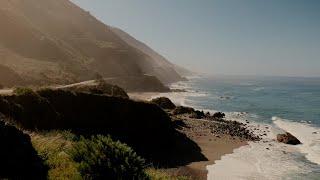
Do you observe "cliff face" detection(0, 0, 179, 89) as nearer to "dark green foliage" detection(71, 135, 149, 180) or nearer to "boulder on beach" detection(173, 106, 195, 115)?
"boulder on beach" detection(173, 106, 195, 115)

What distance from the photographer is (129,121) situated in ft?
126

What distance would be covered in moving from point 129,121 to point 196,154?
8.30 m

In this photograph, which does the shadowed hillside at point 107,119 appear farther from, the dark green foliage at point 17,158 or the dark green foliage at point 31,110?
the dark green foliage at point 17,158

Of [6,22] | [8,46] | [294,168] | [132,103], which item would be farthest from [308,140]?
[6,22]

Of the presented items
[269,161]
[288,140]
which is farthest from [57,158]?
[288,140]

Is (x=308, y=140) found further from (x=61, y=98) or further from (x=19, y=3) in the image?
(x=19, y=3)

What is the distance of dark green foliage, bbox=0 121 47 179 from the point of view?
1148cm

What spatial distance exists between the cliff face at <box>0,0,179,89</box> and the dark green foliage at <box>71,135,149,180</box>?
2556 inches

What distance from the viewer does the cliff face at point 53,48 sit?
87.8 m

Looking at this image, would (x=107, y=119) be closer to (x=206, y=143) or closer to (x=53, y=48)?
(x=206, y=143)

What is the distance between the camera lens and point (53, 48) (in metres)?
112

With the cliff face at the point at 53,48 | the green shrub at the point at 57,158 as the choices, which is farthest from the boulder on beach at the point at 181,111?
the green shrub at the point at 57,158

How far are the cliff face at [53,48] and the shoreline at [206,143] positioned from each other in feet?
108

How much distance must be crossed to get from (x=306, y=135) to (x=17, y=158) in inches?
2272
